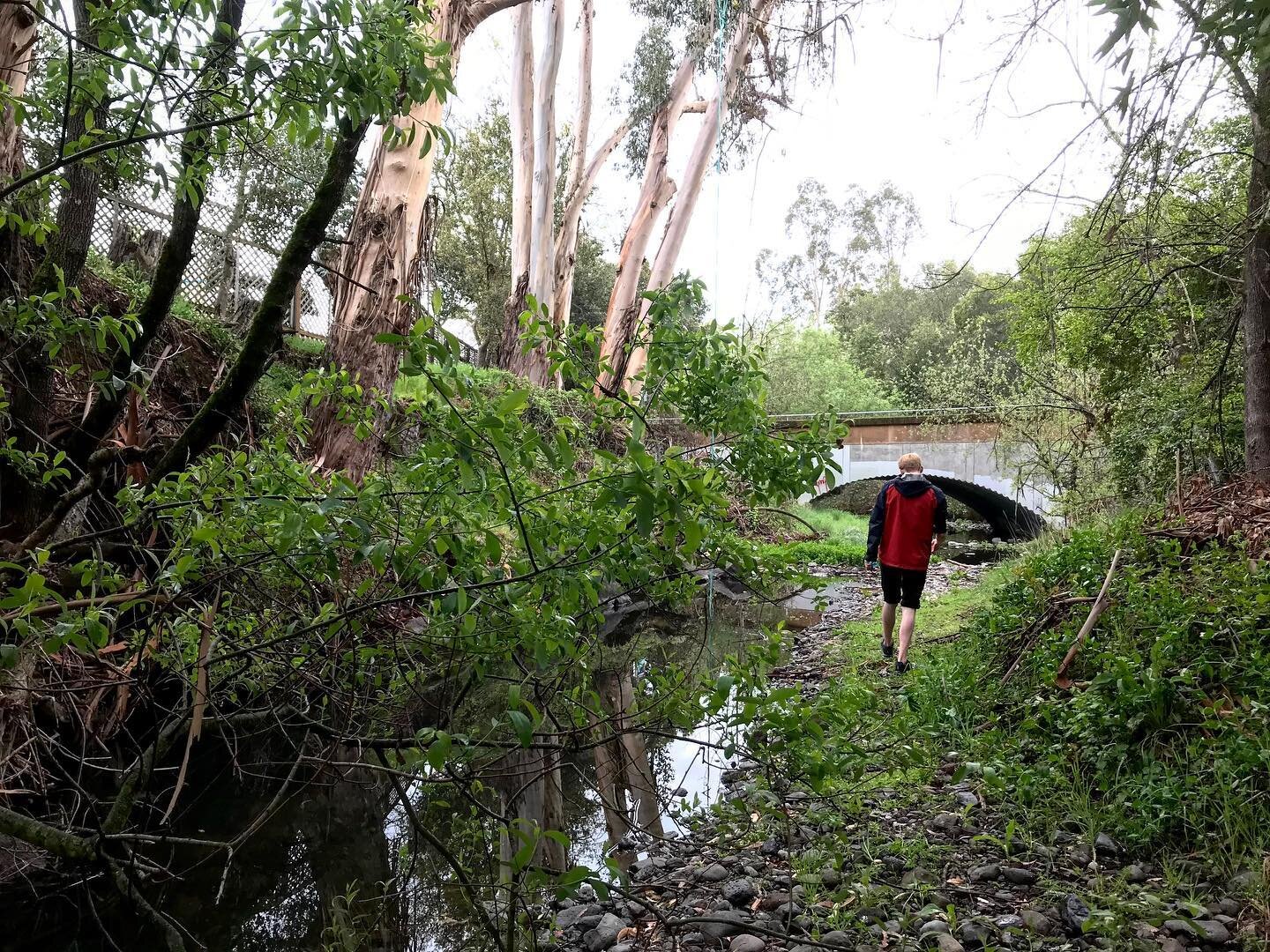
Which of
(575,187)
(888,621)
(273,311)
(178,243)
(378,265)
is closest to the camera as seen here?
(273,311)

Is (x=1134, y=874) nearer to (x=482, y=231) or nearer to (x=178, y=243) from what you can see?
(x=178, y=243)

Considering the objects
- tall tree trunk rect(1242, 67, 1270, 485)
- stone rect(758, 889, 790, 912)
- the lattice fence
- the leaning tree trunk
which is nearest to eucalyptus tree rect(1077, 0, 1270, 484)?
tall tree trunk rect(1242, 67, 1270, 485)

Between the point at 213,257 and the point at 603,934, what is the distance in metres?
8.85

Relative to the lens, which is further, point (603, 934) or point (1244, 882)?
point (603, 934)

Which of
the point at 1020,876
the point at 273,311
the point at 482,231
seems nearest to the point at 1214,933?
the point at 1020,876

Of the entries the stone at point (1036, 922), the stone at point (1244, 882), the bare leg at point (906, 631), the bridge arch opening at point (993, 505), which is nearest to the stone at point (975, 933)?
the stone at point (1036, 922)

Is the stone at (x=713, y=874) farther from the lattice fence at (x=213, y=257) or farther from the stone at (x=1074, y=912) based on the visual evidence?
the lattice fence at (x=213, y=257)

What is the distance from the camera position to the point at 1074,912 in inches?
99.3

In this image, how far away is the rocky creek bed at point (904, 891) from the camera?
7.82ft

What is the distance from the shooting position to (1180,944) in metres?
2.25

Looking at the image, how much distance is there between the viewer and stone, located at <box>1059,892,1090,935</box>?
247 centimetres

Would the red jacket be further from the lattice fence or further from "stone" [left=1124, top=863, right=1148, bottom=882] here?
the lattice fence

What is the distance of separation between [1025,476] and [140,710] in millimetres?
9324

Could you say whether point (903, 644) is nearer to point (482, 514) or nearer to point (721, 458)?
point (721, 458)
